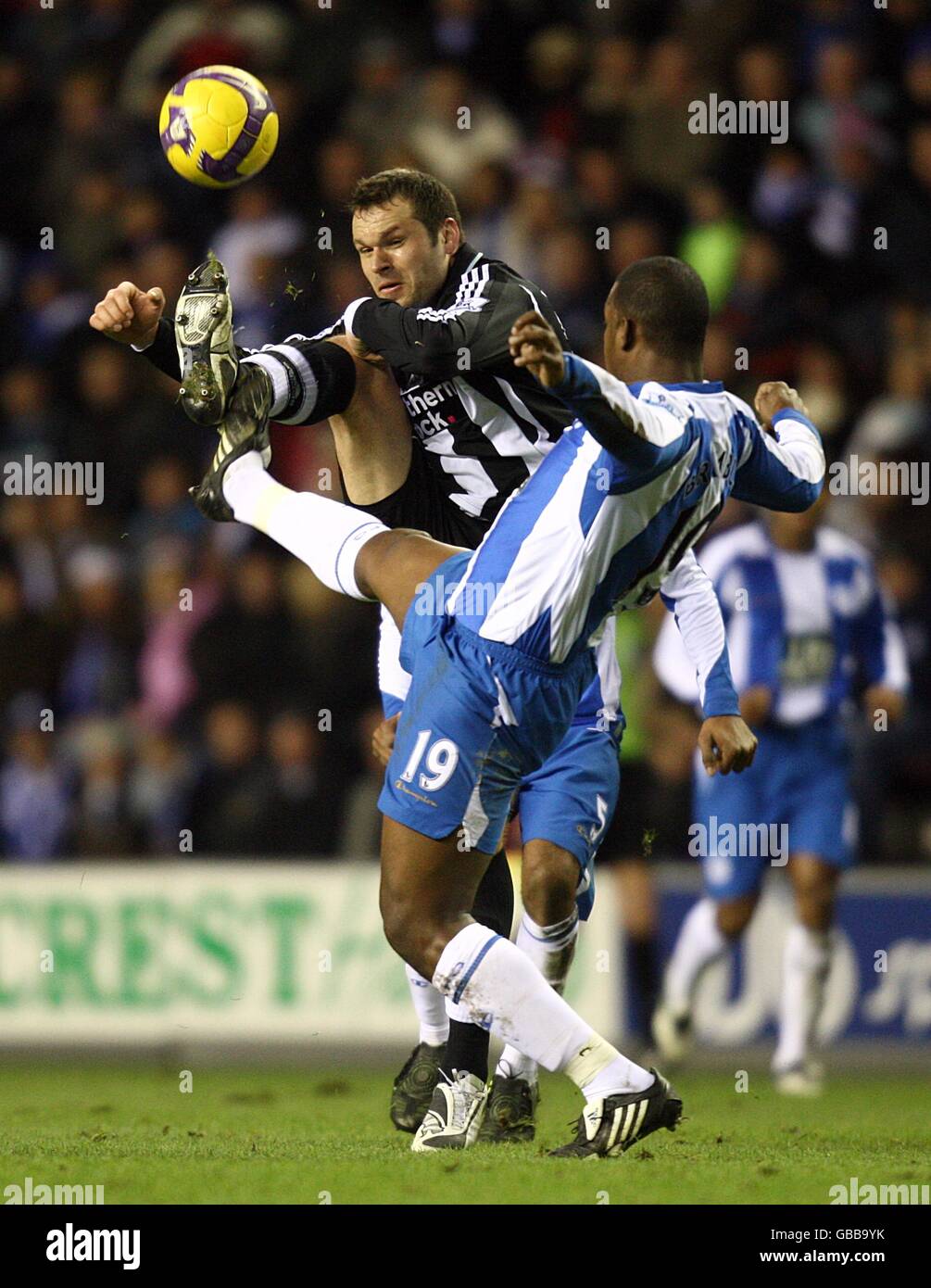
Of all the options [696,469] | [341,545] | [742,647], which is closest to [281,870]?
[742,647]

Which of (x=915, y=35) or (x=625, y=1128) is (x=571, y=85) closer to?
(x=915, y=35)

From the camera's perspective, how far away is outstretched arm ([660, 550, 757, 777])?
17.4 ft

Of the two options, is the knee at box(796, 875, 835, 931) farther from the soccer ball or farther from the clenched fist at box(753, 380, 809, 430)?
the soccer ball

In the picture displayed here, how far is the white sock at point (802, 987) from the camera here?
326 inches

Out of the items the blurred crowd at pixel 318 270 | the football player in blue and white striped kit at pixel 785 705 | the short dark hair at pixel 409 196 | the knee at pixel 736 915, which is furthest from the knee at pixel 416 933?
the blurred crowd at pixel 318 270

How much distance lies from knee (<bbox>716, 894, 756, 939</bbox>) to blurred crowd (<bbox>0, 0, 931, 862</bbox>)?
1.31m

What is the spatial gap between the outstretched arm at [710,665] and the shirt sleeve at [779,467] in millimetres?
265

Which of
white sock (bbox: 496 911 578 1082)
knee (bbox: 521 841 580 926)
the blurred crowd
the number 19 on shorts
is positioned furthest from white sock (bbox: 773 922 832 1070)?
the number 19 on shorts

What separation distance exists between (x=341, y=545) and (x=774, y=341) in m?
6.09

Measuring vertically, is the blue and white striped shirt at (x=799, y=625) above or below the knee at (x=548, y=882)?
above

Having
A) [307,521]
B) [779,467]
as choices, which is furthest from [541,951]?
[779,467]

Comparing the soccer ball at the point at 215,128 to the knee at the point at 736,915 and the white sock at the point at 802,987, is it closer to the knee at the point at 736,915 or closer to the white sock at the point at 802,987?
the knee at the point at 736,915

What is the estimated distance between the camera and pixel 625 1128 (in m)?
4.76

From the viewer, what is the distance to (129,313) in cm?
539
